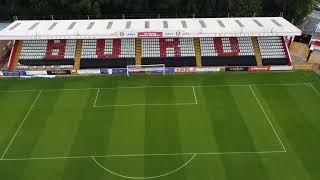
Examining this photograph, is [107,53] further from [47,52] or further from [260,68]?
[260,68]

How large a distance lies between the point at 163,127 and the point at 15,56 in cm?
2281

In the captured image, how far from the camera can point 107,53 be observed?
41.8 metres

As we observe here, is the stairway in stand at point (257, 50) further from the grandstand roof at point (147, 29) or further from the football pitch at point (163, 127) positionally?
the football pitch at point (163, 127)

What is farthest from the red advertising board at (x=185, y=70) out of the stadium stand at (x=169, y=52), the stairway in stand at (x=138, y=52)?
the stairway in stand at (x=138, y=52)

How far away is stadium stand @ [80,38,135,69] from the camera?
4093 cm

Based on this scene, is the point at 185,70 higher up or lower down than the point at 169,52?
lower down

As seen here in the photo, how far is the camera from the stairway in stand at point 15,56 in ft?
134

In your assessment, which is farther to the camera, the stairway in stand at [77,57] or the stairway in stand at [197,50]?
the stairway in stand at [197,50]

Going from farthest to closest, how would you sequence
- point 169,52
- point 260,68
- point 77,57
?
point 169,52
point 77,57
point 260,68

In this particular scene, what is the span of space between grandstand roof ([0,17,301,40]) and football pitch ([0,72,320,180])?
16.5ft

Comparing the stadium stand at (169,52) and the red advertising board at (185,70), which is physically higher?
the stadium stand at (169,52)

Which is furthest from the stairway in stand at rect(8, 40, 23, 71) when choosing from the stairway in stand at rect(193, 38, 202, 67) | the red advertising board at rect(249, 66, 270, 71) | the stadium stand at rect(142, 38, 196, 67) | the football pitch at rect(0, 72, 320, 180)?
the red advertising board at rect(249, 66, 270, 71)

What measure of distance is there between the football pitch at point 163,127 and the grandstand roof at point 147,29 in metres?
5.02

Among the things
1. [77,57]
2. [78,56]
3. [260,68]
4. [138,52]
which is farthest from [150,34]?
[260,68]
